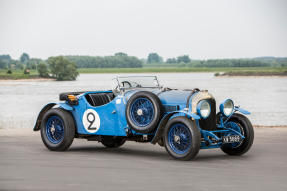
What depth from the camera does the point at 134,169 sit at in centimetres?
827

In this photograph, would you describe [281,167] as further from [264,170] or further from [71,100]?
[71,100]

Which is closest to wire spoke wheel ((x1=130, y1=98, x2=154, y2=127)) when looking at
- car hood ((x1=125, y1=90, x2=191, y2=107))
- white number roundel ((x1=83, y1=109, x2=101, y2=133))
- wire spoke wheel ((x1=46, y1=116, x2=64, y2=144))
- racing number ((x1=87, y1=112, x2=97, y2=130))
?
car hood ((x1=125, y1=90, x2=191, y2=107))

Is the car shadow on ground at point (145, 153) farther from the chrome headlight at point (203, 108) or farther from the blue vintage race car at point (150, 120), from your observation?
the chrome headlight at point (203, 108)

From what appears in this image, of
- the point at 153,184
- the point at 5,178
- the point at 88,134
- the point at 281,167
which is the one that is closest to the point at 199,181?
the point at 153,184

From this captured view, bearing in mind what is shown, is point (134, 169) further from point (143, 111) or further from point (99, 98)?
point (99, 98)

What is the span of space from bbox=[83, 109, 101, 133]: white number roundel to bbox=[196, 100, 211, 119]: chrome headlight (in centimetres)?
211

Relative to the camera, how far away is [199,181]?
7.25 m

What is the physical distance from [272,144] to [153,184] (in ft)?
17.4

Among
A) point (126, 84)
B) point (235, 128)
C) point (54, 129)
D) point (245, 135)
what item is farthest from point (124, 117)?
point (245, 135)

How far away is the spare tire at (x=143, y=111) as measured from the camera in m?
9.36

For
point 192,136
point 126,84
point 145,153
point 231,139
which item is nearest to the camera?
point 192,136

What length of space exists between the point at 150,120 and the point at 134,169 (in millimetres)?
1463

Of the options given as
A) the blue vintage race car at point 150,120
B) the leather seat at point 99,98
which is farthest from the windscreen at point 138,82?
the leather seat at point 99,98

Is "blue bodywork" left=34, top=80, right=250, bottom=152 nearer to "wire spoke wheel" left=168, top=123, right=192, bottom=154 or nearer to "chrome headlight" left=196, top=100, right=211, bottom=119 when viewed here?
"wire spoke wheel" left=168, top=123, right=192, bottom=154
